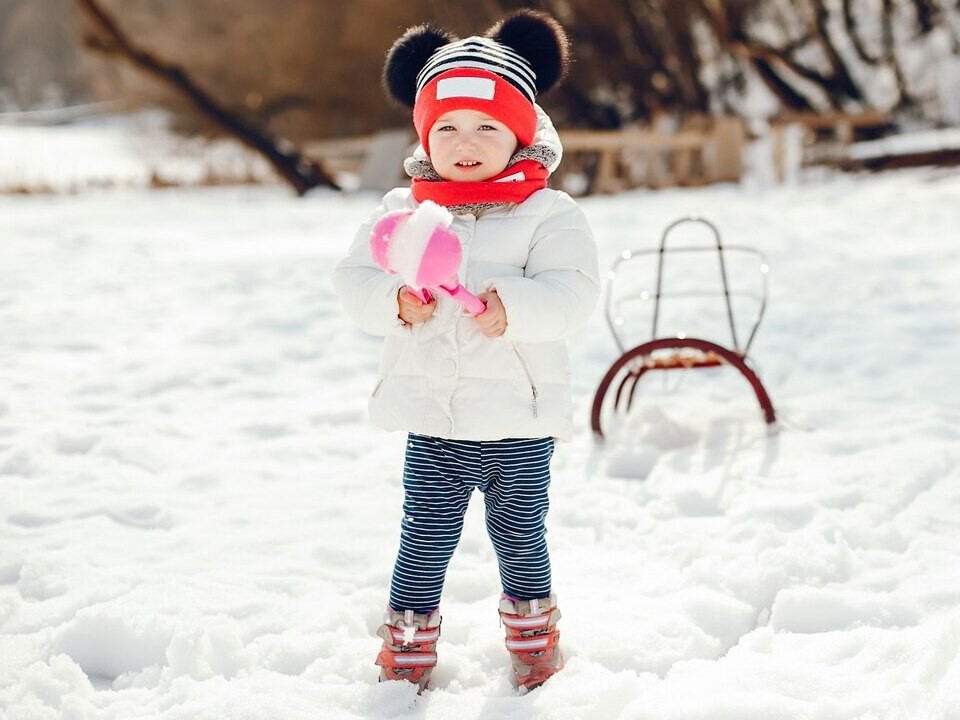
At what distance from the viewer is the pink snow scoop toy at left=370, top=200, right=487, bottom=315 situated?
1614mm

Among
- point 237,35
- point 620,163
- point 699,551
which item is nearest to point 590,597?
point 699,551

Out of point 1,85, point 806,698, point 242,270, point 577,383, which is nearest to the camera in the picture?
point 806,698

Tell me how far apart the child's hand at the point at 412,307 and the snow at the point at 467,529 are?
2.39 feet

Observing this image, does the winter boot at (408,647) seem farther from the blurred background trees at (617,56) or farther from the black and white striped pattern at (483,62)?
the blurred background trees at (617,56)

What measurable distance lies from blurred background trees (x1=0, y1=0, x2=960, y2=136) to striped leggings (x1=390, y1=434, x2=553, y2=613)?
10.5 meters

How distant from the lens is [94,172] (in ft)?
59.7

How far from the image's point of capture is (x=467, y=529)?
273cm

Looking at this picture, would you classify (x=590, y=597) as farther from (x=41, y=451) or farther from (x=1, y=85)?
(x=1, y=85)

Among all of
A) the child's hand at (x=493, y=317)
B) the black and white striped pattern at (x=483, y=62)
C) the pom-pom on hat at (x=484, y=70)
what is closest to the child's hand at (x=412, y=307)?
the child's hand at (x=493, y=317)

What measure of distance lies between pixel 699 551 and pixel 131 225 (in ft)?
26.4

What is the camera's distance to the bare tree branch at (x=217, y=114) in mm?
10930

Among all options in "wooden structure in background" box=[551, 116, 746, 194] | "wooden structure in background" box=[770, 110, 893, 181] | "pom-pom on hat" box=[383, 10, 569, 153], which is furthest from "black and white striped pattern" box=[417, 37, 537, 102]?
"wooden structure in background" box=[770, 110, 893, 181]

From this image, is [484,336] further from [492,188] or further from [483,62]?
[483,62]

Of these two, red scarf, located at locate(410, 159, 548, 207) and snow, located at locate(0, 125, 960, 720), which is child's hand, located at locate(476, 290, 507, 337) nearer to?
red scarf, located at locate(410, 159, 548, 207)
